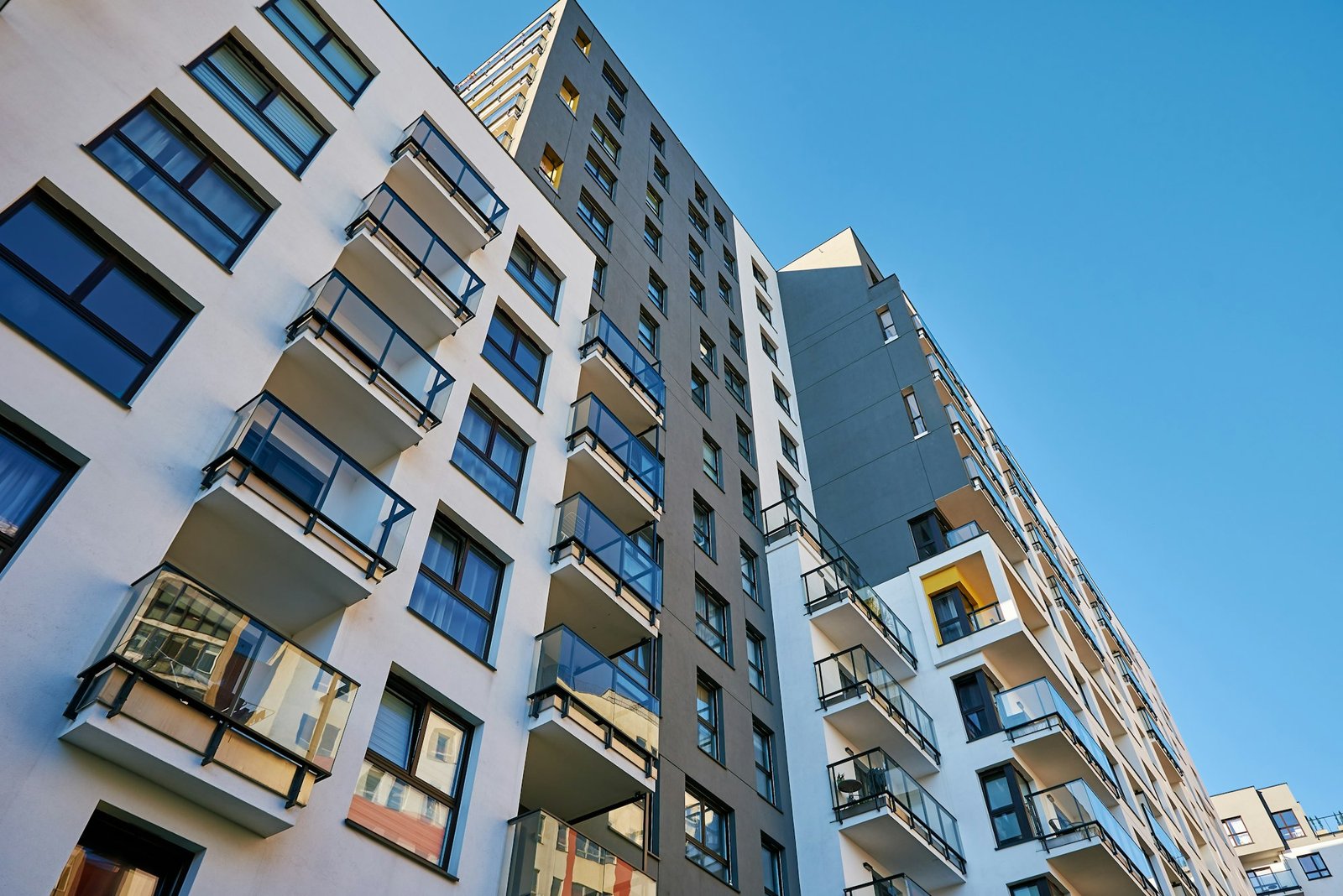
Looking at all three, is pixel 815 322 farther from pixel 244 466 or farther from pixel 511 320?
pixel 244 466

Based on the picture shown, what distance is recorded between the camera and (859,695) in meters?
21.7

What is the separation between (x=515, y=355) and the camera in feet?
61.3

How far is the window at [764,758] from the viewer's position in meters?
20.5

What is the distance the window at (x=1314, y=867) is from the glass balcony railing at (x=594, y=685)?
58357mm

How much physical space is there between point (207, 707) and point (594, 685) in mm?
6372

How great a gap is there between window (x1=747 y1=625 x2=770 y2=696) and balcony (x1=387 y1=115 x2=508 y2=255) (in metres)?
11.1

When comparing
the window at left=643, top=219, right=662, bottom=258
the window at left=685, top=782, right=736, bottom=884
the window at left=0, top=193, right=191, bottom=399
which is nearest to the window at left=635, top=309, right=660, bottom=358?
the window at left=643, top=219, right=662, bottom=258

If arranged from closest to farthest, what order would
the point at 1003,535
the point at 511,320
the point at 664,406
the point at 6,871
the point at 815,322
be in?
the point at 6,871 < the point at 511,320 < the point at 664,406 < the point at 1003,535 < the point at 815,322

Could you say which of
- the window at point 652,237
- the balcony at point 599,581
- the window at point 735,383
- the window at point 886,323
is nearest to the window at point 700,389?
the window at point 735,383

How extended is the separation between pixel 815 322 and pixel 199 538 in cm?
3197

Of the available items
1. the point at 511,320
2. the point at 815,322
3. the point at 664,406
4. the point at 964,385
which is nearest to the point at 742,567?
the point at 664,406

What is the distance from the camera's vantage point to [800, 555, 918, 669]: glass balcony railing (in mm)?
24078

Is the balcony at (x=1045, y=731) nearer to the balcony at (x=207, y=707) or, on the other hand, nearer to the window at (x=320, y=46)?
the balcony at (x=207, y=707)

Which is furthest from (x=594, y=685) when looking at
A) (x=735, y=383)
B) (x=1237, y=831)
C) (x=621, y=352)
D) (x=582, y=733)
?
(x=1237, y=831)
